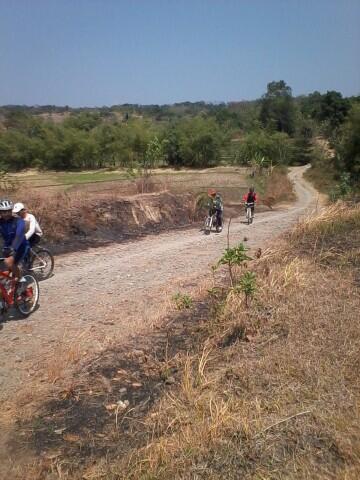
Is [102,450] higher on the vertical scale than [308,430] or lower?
lower

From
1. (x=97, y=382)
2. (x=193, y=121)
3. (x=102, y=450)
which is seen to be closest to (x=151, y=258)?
(x=97, y=382)

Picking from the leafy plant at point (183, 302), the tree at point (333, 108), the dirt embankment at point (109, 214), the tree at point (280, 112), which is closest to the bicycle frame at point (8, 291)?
the leafy plant at point (183, 302)

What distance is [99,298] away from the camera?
7.65m

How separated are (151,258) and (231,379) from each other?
6.91m

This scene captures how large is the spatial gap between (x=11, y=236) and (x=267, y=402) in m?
4.35

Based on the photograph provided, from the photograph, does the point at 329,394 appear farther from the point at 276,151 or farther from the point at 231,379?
the point at 276,151

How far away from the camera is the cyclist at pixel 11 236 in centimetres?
564

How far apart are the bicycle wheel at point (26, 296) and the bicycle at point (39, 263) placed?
1060 millimetres

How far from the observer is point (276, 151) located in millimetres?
52938

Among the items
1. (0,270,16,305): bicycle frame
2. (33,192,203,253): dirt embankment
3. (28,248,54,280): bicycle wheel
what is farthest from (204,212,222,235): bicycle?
(0,270,16,305): bicycle frame

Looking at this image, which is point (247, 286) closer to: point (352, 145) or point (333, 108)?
point (352, 145)

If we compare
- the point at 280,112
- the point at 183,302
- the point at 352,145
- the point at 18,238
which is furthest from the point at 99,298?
the point at 280,112

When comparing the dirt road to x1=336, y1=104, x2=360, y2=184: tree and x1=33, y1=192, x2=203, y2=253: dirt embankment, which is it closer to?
x1=33, y1=192, x2=203, y2=253: dirt embankment

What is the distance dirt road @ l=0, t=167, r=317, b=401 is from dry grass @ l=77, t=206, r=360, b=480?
5.59 ft
